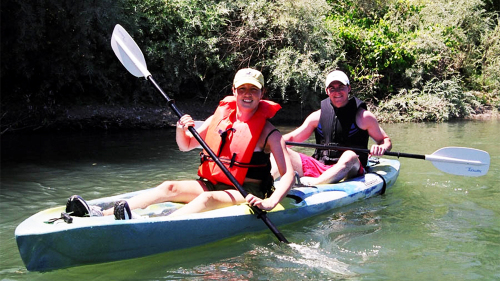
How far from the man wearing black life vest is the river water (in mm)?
357

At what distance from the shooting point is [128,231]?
9.32ft

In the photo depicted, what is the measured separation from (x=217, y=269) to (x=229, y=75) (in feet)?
25.2

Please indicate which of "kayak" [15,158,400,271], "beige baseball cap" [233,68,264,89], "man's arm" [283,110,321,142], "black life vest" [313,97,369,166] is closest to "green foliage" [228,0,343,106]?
"man's arm" [283,110,321,142]

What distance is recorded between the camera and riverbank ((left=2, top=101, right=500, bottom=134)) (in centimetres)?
825

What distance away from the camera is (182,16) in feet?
31.4

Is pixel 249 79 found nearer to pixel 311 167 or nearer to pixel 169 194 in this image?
pixel 169 194

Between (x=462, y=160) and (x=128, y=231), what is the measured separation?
10.3ft

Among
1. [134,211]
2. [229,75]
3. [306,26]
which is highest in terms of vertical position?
[306,26]

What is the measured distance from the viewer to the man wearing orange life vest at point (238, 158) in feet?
10.8

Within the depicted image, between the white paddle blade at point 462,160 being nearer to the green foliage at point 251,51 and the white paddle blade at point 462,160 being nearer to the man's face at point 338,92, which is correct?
the man's face at point 338,92

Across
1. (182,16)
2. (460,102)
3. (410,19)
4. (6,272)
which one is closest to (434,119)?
(460,102)

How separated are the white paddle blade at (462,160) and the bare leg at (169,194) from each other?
7.61 ft

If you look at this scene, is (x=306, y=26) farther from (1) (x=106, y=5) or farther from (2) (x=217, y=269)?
(2) (x=217, y=269)

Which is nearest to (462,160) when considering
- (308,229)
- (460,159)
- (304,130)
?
(460,159)
